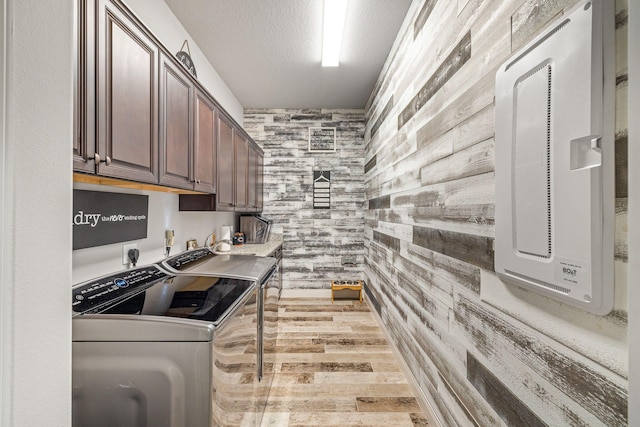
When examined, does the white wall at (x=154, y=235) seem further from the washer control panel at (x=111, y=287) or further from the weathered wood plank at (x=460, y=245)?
the weathered wood plank at (x=460, y=245)

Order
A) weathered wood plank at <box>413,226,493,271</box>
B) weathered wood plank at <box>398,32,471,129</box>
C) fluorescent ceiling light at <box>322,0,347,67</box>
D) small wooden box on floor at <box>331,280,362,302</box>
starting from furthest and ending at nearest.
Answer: small wooden box on floor at <box>331,280,362,302</box> → fluorescent ceiling light at <box>322,0,347,67</box> → weathered wood plank at <box>398,32,471,129</box> → weathered wood plank at <box>413,226,493,271</box>

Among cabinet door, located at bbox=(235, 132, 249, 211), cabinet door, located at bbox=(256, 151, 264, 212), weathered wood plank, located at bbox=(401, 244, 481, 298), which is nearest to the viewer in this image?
weathered wood plank, located at bbox=(401, 244, 481, 298)

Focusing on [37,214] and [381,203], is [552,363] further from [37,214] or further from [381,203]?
[381,203]

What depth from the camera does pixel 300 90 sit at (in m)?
4.18

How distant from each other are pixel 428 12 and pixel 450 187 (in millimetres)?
1221

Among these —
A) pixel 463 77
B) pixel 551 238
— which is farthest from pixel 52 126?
pixel 463 77

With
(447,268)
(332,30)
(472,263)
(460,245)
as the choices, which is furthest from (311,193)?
(472,263)

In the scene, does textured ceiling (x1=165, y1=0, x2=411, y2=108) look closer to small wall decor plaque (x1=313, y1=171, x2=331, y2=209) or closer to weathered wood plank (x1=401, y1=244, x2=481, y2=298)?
small wall decor plaque (x1=313, y1=171, x2=331, y2=209)

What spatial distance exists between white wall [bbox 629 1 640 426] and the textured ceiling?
2.13 m

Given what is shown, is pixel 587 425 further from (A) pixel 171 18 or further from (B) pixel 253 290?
(A) pixel 171 18

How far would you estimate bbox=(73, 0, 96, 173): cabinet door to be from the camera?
111 centimetres

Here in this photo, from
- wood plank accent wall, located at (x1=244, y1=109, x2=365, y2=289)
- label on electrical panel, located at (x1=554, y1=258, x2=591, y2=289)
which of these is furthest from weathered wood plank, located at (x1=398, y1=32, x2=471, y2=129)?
wood plank accent wall, located at (x1=244, y1=109, x2=365, y2=289)

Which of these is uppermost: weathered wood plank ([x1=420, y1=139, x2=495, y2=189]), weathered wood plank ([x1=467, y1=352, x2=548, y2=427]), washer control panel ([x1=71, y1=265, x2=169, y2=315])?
weathered wood plank ([x1=420, y1=139, x2=495, y2=189])

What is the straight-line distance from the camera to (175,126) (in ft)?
6.14
